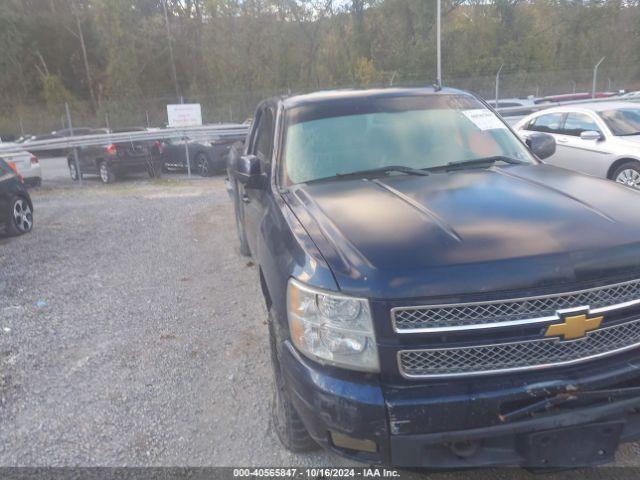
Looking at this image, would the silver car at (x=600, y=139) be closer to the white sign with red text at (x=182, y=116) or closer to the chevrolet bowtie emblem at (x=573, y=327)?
the chevrolet bowtie emblem at (x=573, y=327)

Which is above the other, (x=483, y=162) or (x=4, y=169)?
(x=483, y=162)

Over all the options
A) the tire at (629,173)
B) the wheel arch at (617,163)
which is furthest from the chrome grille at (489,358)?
the wheel arch at (617,163)

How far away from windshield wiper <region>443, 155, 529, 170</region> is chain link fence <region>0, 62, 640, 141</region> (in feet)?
76.5

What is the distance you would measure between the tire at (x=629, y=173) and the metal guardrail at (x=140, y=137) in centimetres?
907

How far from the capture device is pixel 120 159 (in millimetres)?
14797

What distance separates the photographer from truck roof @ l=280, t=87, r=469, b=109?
4.14 m

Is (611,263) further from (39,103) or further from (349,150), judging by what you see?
(39,103)

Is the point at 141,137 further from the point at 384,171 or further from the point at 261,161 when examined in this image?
the point at 384,171

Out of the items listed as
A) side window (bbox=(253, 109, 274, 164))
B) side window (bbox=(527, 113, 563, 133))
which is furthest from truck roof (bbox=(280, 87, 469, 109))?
side window (bbox=(527, 113, 563, 133))

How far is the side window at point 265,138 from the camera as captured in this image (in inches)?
164

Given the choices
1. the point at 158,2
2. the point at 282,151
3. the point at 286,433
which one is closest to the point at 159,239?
the point at 282,151

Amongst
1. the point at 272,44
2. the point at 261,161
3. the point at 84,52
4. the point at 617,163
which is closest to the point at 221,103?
the point at 272,44

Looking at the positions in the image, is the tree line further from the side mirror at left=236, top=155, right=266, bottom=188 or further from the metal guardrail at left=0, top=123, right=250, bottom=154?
the side mirror at left=236, top=155, right=266, bottom=188

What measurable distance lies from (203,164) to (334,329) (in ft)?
44.9
